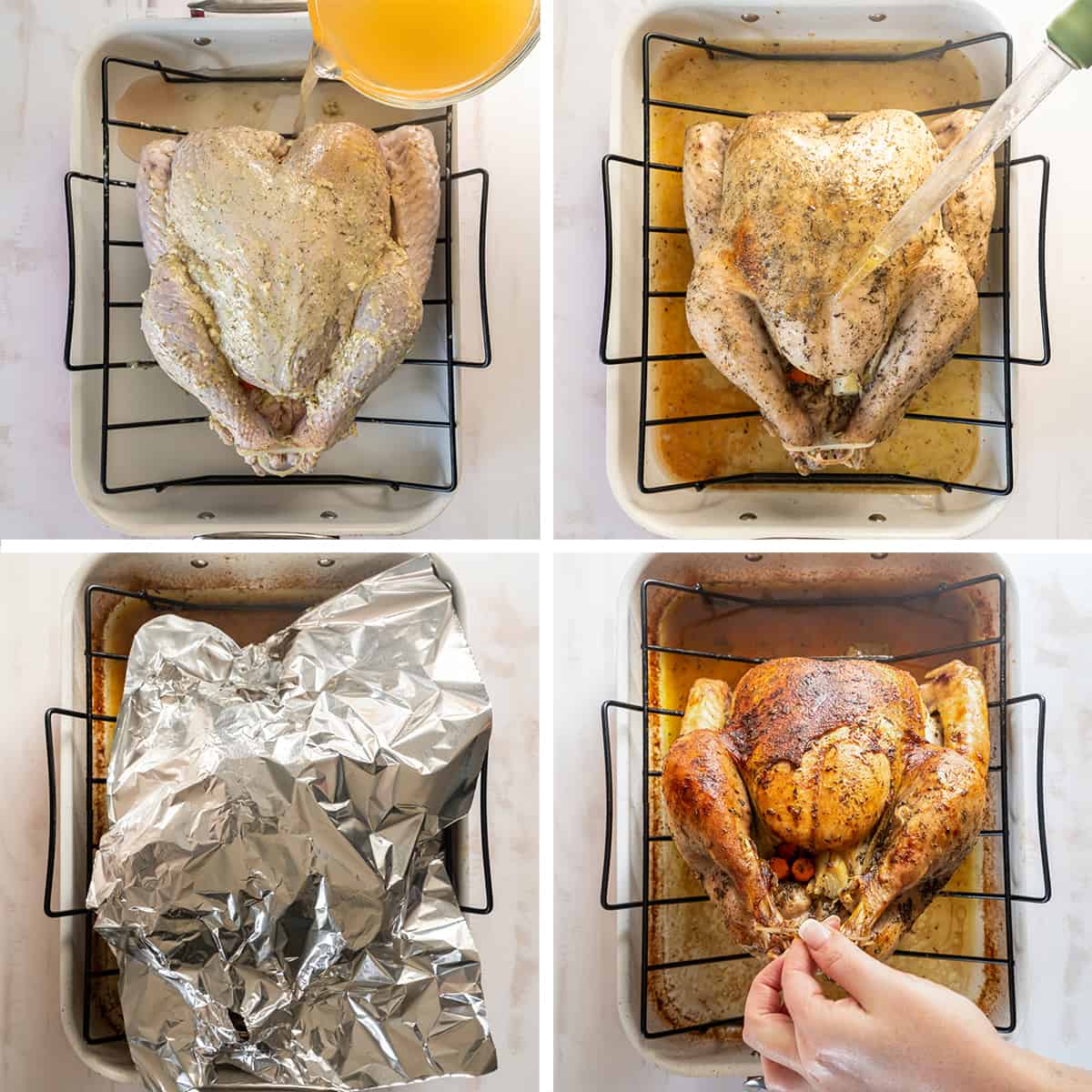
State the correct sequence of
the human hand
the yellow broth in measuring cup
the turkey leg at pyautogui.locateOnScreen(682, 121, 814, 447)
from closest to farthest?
1. the human hand
2. the yellow broth in measuring cup
3. the turkey leg at pyautogui.locateOnScreen(682, 121, 814, 447)

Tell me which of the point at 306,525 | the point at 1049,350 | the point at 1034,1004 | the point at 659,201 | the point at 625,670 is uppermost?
the point at 659,201

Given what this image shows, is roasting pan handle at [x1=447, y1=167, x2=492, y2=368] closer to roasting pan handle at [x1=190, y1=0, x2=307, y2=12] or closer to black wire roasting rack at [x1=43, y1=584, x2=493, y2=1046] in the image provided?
roasting pan handle at [x1=190, y1=0, x2=307, y2=12]

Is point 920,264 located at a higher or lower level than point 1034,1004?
higher

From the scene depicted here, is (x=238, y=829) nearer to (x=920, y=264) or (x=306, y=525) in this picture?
(x=306, y=525)

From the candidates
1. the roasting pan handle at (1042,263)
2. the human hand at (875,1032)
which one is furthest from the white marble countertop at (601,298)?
the human hand at (875,1032)

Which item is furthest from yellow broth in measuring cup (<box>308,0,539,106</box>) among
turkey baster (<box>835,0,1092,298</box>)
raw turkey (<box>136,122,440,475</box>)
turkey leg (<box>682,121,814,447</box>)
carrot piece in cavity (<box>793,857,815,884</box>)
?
carrot piece in cavity (<box>793,857,815,884</box>)

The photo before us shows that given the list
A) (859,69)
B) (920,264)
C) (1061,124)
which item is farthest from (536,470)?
(1061,124)

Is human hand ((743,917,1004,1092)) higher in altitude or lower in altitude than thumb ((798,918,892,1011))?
lower

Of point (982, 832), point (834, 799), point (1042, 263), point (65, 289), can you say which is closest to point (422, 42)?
point (65, 289)
